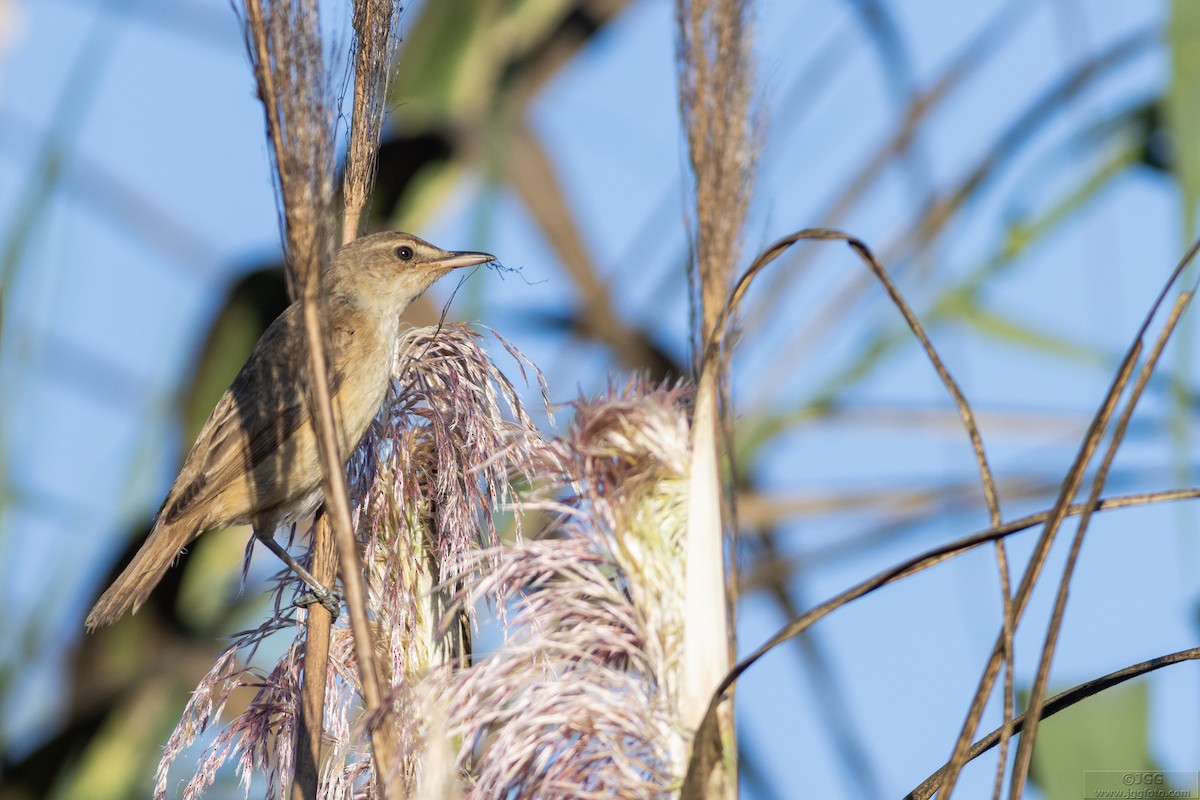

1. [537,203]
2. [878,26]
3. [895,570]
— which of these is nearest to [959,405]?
[895,570]

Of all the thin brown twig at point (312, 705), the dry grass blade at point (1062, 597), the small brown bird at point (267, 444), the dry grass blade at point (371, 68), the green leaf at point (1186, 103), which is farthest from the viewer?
the small brown bird at point (267, 444)

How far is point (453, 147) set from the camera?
495 cm

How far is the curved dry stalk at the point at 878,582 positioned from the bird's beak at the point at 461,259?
1.85m

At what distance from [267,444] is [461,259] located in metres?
0.70

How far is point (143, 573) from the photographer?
123 inches

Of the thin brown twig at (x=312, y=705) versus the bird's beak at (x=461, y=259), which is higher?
the bird's beak at (x=461, y=259)

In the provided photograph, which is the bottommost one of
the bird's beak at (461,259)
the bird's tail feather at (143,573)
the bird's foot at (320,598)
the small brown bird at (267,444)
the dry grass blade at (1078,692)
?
the dry grass blade at (1078,692)

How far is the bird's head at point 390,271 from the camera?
3.61 metres

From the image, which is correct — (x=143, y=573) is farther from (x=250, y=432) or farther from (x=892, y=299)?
(x=892, y=299)

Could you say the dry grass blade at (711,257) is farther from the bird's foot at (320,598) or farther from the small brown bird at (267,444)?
the small brown bird at (267,444)

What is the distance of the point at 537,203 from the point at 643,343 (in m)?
0.75

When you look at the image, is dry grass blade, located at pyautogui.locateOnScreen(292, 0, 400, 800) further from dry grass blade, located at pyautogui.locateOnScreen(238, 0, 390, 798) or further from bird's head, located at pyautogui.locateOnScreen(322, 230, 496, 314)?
bird's head, located at pyautogui.locateOnScreen(322, 230, 496, 314)

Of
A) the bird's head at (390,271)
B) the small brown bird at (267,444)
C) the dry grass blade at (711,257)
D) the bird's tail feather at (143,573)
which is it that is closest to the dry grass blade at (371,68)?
the dry grass blade at (711,257)

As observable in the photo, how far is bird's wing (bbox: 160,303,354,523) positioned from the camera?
3252 mm
